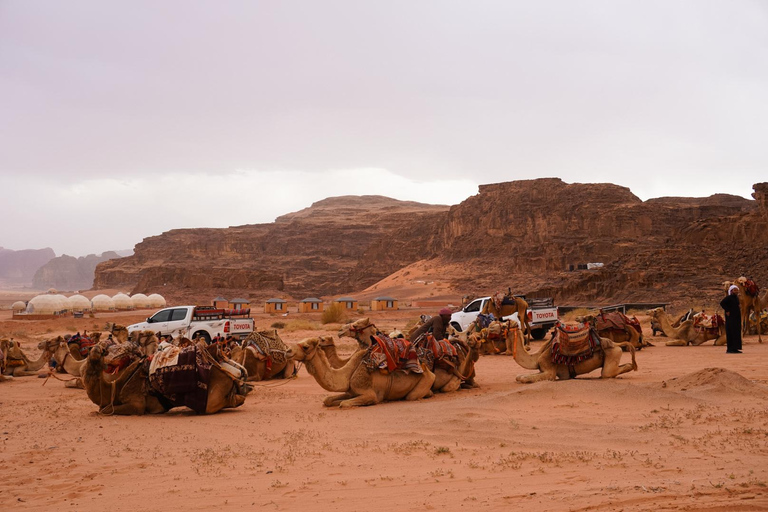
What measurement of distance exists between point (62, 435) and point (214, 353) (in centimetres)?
299

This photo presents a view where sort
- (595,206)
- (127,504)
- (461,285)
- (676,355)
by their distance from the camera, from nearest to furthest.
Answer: (127,504)
(676,355)
(461,285)
(595,206)

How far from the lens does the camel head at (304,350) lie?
10727mm

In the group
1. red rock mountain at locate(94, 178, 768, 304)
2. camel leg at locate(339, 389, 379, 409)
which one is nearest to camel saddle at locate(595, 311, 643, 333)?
camel leg at locate(339, 389, 379, 409)

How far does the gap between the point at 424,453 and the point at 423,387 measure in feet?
14.3

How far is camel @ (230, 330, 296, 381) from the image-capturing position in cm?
1592

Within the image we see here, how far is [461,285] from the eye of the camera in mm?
98375

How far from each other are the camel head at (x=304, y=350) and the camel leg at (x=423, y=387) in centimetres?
195

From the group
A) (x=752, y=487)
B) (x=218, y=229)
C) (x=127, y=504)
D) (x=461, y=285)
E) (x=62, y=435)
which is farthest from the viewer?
(x=218, y=229)

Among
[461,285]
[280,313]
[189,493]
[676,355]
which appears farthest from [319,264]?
[189,493]

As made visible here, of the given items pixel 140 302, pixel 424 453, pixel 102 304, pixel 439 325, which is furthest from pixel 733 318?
pixel 140 302

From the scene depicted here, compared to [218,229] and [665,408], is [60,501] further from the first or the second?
[218,229]

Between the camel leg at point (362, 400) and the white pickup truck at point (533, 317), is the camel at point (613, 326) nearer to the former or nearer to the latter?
the white pickup truck at point (533, 317)

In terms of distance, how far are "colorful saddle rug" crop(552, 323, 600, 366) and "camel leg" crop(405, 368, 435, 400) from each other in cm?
249

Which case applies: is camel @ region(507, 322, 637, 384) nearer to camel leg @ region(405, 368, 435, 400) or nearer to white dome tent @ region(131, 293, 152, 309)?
camel leg @ region(405, 368, 435, 400)
